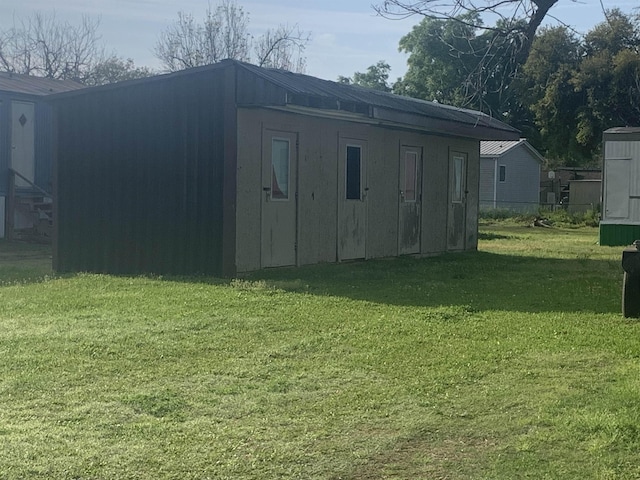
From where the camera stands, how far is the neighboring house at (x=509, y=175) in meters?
39.8

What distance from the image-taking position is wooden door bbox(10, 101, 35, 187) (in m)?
21.6

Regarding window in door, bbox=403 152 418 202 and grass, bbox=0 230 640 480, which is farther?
window in door, bbox=403 152 418 202

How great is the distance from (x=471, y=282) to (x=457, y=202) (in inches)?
236

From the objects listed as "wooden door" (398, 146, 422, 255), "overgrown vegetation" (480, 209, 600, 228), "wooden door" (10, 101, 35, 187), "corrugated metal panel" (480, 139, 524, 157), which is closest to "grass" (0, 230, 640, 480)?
"wooden door" (398, 146, 422, 255)

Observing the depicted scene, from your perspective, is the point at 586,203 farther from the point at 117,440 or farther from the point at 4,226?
the point at 117,440

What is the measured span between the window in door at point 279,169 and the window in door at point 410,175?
134 inches

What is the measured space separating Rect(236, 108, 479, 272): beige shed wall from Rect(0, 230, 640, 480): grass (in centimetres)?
197

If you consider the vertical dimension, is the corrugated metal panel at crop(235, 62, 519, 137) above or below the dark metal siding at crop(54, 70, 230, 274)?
above

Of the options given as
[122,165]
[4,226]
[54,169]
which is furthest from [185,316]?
[4,226]

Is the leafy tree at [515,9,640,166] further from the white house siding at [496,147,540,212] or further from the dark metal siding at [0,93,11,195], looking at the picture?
the dark metal siding at [0,93,11,195]

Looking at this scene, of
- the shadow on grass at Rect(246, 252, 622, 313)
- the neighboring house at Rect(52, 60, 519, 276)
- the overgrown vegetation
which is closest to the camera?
the shadow on grass at Rect(246, 252, 622, 313)

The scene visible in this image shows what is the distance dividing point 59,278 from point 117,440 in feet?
24.4

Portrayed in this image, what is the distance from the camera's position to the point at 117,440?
13.7 ft

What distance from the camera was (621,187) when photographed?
62.5 feet
